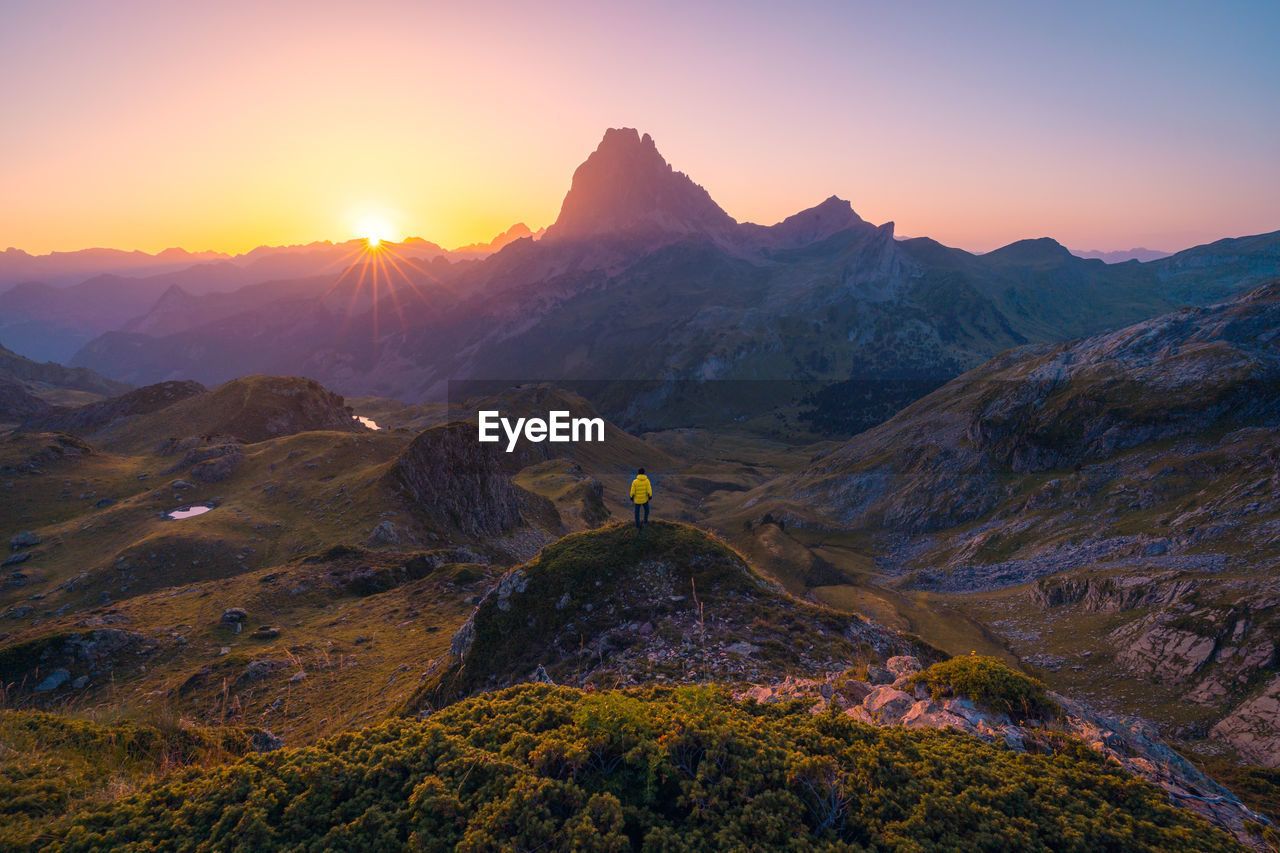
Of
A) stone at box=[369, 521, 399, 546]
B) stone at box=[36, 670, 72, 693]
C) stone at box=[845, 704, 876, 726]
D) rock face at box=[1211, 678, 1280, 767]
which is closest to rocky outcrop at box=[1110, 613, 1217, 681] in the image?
rock face at box=[1211, 678, 1280, 767]

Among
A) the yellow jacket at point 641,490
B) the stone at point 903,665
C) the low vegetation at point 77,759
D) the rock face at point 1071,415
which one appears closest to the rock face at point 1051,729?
the stone at point 903,665

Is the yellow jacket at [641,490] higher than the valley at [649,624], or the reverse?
the yellow jacket at [641,490]

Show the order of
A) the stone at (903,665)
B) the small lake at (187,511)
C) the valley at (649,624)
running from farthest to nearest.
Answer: the small lake at (187,511) → the stone at (903,665) → the valley at (649,624)

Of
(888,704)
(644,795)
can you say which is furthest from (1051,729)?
(644,795)

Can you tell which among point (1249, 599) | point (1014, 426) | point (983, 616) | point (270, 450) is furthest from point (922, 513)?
point (270, 450)

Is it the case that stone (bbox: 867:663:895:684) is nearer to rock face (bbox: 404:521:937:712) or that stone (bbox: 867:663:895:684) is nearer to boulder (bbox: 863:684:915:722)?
boulder (bbox: 863:684:915:722)

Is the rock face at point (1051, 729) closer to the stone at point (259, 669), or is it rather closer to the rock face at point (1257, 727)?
the stone at point (259, 669)

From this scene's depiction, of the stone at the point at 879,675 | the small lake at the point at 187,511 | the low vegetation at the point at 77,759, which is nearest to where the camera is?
the low vegetation at the point at 77,759
